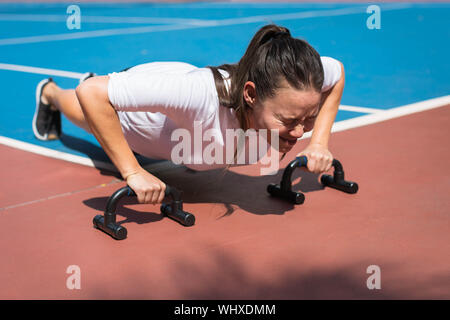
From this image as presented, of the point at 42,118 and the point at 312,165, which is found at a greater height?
the point at 42,118

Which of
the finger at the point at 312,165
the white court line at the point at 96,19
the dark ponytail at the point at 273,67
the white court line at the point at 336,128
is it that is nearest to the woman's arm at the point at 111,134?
the dark ponytail at the point at 273,67

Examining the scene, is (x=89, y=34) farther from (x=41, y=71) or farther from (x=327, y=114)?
(x=327, y=114)

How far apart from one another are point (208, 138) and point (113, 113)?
54 cm

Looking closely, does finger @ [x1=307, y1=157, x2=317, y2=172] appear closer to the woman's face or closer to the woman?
the woman

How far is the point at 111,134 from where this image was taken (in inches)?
119

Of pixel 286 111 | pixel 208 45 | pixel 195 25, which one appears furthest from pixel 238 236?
pixel 195 25

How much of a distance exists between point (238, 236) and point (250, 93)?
2.52 feet

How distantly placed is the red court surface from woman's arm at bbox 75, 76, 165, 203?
27 cm

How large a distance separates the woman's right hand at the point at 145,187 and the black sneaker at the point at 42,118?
2211mm

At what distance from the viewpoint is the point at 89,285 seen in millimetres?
2545

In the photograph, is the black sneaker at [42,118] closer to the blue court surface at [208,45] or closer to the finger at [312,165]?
the blue court surface at [208,45]
